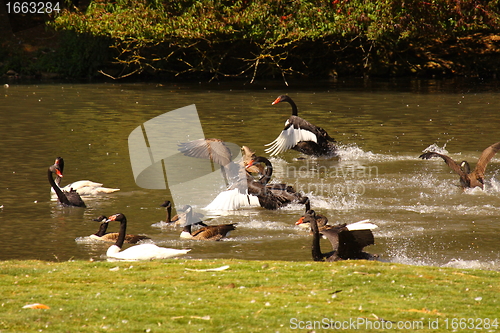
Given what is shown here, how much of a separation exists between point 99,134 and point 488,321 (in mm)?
14459

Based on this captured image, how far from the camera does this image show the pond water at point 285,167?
31.3 feet

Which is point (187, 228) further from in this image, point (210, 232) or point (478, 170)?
point (478, 170)

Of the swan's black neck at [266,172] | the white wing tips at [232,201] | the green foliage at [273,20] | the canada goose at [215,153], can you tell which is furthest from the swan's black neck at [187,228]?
the green foliage at [273,20]

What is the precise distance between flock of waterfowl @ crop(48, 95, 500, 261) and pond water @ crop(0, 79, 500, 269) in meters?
0.20

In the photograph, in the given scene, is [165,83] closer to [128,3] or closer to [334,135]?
[128,3]

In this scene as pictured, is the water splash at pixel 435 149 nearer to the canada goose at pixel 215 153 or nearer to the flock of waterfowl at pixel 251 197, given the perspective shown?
the flock of waterfowl at pixel 251 197

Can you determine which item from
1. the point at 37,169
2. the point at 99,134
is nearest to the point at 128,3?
the point at 99,134

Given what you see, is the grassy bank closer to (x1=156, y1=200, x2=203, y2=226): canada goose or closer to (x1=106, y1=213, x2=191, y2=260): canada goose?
(x1=156, y1=200, x2=203, y2=226): canada goose

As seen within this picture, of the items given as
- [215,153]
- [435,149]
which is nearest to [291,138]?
[215,153]

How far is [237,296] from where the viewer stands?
6156 mm

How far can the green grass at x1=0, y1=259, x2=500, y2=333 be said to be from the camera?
5.41m

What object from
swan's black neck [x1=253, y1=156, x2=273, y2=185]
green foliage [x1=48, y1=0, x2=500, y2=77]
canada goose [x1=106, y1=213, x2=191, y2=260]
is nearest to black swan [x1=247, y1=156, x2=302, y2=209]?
swan's black neck [x1=253, y1=156, x2=273, y2=185]

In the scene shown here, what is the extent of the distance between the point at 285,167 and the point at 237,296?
913 cm

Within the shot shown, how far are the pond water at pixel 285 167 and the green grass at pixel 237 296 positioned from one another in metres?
1.51
